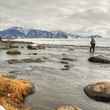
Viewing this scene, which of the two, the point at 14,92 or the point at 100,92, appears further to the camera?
the point at 100,92

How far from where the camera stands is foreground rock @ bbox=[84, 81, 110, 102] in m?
14.9

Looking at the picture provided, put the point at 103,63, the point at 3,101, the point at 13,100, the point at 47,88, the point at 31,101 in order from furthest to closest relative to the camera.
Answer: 1. the point at 103,63
2. the point at 47,88
3. the point at 31,101
4. the point at 13,100
5. the point at 3,101

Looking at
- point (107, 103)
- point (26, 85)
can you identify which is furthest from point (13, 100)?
point (107, 103)

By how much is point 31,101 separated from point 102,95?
4050mm

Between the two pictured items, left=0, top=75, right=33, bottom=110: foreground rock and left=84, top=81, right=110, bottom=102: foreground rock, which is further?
left=84, top=81, right=110, bottom=102: foreground rock

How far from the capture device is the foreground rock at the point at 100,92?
14.9 m

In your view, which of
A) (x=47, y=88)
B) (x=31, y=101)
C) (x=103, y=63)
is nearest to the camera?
(x=31, y=101)

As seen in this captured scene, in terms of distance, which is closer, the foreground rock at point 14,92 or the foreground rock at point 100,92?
the foreground rock at point 14,92

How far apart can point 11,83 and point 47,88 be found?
350cm

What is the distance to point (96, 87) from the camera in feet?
51.2

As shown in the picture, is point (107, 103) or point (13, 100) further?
point (107, 103)

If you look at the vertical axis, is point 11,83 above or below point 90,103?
above

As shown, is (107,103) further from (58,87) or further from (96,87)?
(58,87)

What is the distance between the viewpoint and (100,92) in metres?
15.1
